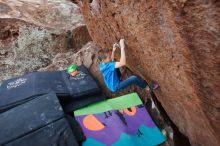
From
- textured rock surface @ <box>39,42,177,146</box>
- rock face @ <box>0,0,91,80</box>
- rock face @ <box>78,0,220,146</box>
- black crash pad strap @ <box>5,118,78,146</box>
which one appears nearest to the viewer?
rock face @ <box>78,0,220,146</box>

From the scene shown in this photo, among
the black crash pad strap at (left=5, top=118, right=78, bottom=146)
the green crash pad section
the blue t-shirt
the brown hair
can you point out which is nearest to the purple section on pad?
the green crash pad section

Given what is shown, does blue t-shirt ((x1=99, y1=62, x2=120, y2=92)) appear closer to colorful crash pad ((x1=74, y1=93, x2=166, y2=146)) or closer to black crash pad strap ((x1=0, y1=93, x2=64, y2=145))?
colorful crash pad ((x1=74, y1=93, x2=166, y2=146))

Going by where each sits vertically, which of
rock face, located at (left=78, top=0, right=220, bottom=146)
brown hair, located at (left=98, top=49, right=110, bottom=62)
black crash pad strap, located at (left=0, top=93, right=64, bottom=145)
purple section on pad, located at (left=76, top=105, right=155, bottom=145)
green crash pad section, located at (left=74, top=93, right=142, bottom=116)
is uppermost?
rock face, located at (left=78, top=0, right=220, bottom=146)

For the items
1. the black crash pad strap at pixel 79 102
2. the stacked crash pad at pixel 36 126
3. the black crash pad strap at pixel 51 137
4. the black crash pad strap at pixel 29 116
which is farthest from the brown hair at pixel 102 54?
the black crash pad strap at pixel 51 137

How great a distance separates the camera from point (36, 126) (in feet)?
13.3

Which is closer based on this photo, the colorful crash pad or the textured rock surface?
the colorful crash pad

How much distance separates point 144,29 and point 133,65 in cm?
134

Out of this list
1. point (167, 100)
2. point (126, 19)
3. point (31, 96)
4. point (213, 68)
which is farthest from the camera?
point (31, 96)

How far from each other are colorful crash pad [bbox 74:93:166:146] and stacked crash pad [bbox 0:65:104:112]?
0.23 m

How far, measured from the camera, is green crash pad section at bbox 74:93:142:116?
189 inches

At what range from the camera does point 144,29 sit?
3049 mm

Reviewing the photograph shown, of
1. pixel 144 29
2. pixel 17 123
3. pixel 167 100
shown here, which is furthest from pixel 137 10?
pixel 17 123

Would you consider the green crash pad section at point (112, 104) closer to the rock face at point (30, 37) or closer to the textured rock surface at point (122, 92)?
the textured rock surface at point (122, 92)

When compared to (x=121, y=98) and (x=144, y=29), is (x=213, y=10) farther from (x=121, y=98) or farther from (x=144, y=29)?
(x=121, y=98)
